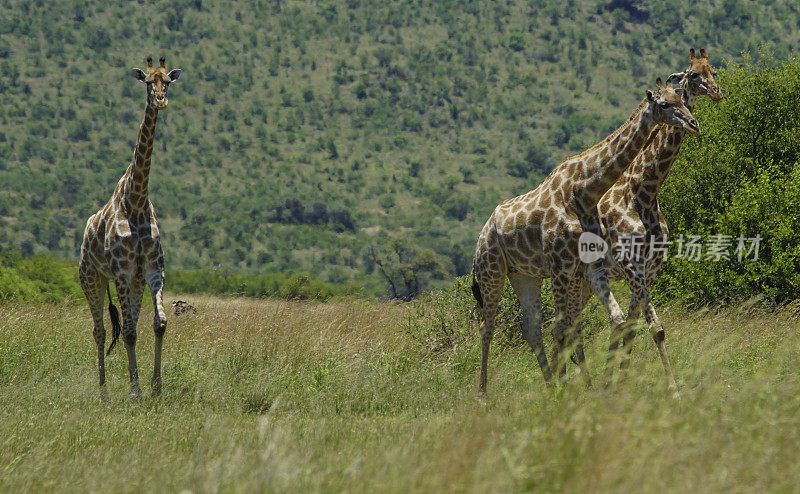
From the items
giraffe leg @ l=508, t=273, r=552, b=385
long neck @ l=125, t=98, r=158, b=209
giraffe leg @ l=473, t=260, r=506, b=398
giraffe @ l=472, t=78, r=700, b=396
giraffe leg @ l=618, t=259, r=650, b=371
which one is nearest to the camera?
giraffe @ l=472, t=78, r=700, b=396

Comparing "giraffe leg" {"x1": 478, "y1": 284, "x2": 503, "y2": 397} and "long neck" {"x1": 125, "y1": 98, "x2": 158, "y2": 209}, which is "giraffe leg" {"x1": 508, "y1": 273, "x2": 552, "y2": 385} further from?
"long neck" {"x1": 125, "y1": 98, "x2": 158, "y2": 209}

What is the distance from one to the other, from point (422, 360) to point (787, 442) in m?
7.17

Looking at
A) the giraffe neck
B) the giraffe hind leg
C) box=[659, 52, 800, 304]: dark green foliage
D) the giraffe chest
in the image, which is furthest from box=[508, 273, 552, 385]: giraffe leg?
box=[659, 52, 800, 304]: dark green foliage

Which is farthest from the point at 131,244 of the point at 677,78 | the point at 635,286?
the point at 677,78

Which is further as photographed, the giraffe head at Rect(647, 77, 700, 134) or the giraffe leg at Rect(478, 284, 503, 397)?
the giraffe leg at Rect(478, 284, 503, 397)

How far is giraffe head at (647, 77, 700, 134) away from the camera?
28.7 feet

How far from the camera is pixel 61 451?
23.7 ft

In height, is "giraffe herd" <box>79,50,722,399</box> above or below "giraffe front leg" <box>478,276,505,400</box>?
above

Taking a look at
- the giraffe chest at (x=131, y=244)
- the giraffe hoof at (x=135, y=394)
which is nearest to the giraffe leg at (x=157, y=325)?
the giraffe hoof at (x=135, y=394)

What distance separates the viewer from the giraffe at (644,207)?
30.8 feet

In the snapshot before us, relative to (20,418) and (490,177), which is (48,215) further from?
(20,418)

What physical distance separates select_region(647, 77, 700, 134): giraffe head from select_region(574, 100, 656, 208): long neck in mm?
92

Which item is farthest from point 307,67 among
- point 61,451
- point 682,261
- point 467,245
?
point 61,451

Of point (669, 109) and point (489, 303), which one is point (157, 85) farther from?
point (669, 109)
